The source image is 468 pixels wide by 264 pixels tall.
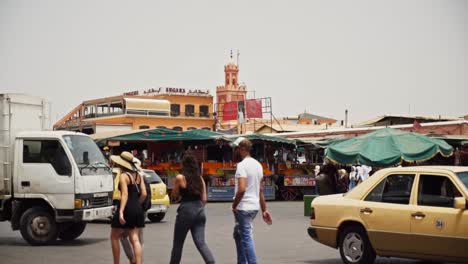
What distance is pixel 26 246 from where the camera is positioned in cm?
1476

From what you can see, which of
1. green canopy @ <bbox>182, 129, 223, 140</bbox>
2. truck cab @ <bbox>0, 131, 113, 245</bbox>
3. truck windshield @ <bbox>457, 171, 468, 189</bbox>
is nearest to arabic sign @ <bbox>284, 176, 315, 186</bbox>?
green canopy @ <bbox>182, 129, 223, 140</bbox>

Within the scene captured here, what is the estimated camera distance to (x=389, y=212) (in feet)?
35.3

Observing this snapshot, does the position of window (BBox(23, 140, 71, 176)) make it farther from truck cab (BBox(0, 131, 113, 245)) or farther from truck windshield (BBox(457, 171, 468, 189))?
truck windshield (BBox(457, 171, 468, 189))

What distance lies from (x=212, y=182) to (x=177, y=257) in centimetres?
2296

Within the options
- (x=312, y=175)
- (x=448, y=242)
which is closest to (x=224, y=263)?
(x=448, y=242)

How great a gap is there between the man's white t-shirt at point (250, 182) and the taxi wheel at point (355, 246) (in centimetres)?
187

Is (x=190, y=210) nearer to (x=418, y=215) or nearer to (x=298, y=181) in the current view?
(x=418, y=215)

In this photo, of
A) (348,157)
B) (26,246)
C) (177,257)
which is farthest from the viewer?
(348,157)

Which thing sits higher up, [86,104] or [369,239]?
[86,104]

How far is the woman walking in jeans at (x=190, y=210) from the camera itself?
970cm

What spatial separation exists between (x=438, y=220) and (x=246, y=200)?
2.60 m

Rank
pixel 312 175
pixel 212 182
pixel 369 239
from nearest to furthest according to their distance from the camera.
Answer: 1. pixel 369 239
2. pixel 212 182
3. pixel 312 175

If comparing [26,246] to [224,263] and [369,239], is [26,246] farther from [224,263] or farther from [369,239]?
[369,239]

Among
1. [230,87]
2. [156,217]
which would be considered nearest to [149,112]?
[230,87]
